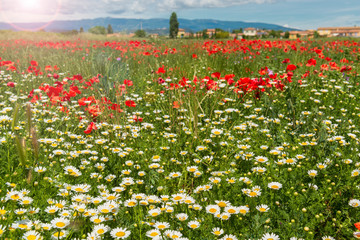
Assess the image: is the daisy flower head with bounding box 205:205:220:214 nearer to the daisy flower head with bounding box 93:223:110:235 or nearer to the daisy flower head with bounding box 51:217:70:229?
the daisy flower head with bounding box 93:223:110:235

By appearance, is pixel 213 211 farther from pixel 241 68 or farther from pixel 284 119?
pixel 241 68

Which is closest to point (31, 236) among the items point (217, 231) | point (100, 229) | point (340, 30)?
point (100, 229)

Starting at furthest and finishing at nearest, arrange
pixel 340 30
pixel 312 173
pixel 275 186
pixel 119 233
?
pixel 340 30 < pixel 312 173 < pixel 275 186 < pixel 119 233

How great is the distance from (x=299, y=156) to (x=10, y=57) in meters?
8.91

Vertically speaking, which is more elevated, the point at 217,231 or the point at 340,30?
the point at 340,30

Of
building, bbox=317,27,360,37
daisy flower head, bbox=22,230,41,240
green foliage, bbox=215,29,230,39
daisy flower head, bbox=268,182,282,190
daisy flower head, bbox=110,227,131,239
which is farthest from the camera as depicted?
building, bbox=317,27,360,37

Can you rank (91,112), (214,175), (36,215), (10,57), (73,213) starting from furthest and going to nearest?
(10,57) → (91,112) → (214,175) → (36,215) → (73,213)

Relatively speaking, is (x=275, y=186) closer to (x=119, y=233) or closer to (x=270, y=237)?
(x=270, y=237)

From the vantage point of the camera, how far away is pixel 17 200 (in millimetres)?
1942

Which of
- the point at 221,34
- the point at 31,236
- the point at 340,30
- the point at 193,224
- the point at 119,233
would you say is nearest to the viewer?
the point at 31,236

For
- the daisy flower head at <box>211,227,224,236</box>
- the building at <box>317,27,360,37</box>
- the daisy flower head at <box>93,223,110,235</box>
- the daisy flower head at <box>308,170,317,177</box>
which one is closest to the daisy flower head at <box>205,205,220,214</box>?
the daisy flower head at <box>211,227,224,236</box>

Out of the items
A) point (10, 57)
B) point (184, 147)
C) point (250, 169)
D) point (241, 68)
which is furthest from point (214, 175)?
point (10, 57)

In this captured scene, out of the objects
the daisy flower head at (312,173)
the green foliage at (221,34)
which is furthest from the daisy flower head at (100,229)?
the green foliage at (221,34)

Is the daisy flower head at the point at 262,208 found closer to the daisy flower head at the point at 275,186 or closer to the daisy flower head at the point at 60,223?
the daisy flower head at the point at 275,186
